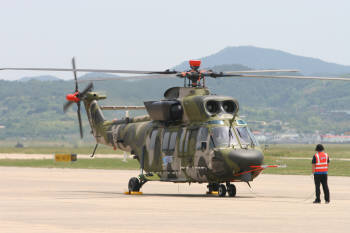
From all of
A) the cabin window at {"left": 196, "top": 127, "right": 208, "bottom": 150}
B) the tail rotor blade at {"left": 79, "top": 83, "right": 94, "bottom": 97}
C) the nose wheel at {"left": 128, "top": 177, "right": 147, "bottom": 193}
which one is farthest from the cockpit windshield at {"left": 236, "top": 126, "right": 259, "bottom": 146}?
the tail rotor blade at {"left": 79, "top": 83, "right": 94, "bottom": 97}

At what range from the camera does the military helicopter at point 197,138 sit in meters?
29.0

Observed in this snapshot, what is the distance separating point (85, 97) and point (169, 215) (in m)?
17.6

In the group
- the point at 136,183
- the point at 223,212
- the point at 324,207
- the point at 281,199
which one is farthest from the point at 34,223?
the point at 136,183

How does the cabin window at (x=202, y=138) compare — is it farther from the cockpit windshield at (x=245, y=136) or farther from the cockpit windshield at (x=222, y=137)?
the cockpit windshield at (x=245, y=136)

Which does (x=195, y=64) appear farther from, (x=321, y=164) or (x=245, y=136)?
(x=321, y=164)

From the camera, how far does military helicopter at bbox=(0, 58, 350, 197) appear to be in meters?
29.0

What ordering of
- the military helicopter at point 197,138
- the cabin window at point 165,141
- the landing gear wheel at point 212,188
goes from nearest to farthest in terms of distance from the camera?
the military helicopter at point 197,138, the cabin window at point 165,141, the landing gear wheel at point 212,188

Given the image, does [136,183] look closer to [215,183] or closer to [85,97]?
[215,183]

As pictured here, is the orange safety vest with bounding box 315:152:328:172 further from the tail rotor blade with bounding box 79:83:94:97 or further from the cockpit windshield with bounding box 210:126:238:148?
the tail rotor blade with bounding box 79:83:94:97

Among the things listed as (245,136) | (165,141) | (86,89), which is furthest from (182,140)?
(86,89)

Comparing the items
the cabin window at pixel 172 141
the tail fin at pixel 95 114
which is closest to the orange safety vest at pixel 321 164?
the cabin window at pixel 172 141

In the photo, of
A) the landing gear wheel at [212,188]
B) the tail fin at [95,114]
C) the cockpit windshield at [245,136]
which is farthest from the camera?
the tail fin at [95,114]

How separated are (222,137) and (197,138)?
3.87 ft

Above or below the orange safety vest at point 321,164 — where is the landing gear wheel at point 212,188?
below
